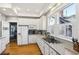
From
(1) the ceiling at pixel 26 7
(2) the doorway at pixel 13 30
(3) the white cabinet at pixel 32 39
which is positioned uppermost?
(1) the ceiling at pixel 26 7

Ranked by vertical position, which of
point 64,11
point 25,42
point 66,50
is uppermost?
point 64,11

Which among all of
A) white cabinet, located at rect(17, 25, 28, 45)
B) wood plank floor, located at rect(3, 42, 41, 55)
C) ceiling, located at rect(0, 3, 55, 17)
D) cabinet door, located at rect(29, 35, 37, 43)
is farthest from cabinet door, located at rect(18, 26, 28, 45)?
ceiling, located at rect(0, 3, 55, 17)

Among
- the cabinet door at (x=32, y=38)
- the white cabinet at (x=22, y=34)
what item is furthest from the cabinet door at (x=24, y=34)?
the cabinet door at (x=32, y=38)

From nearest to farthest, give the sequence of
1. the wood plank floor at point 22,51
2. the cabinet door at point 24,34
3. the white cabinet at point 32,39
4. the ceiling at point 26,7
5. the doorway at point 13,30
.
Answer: the ceiling at point 26,7
the wood plank floor at point 22,51
the white cabinet at point 32,39
the cabinet door at point 24,34
the doorway at point 13,30

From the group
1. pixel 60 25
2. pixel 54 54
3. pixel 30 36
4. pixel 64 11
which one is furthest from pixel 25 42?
pixel 54 54

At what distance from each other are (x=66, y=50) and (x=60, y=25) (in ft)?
5.44

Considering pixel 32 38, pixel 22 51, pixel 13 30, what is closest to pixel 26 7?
pixel 22 51

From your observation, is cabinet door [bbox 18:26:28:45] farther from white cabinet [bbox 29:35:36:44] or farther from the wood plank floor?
the wood plank floor

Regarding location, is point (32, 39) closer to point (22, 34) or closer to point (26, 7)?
point (22, 34)

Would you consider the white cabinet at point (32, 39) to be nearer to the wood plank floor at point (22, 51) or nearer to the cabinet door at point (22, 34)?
the cabinet door at point (22, 34)

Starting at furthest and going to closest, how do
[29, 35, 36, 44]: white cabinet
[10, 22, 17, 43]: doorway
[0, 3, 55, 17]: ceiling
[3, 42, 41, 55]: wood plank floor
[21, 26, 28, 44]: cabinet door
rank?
1. [10, 22, 17, 43]: doorway
2. [21, 26, 28, 44]: cabinet door
3. [29, 35, 36, 44]: white cabinet
4. [3, 42, 41, 55]: wood plank floor
5. [0, 3, 55, 17]: ceiling

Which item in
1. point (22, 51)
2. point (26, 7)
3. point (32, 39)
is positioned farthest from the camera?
point (32, 39)
